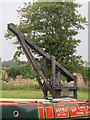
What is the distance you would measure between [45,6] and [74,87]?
8.03m

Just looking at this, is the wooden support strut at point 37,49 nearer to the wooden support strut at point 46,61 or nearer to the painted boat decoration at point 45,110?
the wooden support strut at point 46,61

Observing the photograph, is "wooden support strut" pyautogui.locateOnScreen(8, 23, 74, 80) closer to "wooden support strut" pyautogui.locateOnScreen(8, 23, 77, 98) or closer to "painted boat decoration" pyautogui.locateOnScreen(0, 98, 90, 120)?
"wooden support strut" pyautogui.locateOnScreen(8, 23, 77, 98)

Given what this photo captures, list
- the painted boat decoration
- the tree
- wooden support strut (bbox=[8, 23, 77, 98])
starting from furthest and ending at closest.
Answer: the tree < wooden support strut (bbox=[8, 23, 77, 98]) < the painted boat decoration

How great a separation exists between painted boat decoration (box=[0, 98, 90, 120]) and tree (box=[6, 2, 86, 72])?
8176 millimetres

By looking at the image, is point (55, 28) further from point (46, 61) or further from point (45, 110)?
point (45, 110)

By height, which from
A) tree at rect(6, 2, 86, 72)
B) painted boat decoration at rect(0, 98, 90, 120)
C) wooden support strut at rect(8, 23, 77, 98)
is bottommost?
painted boat decoration at rect(0, 98, 90, 120)

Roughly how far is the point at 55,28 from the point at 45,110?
32.5 ft

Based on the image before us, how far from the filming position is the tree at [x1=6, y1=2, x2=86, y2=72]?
14.8 metres

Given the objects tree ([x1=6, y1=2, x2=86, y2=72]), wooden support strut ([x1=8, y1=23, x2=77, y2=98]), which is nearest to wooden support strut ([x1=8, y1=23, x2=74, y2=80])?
wooden support strut ([x1=8, y1=23, x2=77, y2=98])

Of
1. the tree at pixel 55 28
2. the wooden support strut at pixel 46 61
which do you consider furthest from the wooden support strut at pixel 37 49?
the tree at pixel 55 28

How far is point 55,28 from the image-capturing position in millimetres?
15375

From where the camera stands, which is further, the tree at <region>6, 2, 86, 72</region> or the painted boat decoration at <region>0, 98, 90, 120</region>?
the tree at <region>6, 2, 86, 72</region>

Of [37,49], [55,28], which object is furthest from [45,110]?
[55,28]

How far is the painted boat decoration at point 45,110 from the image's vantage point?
5.61 m
